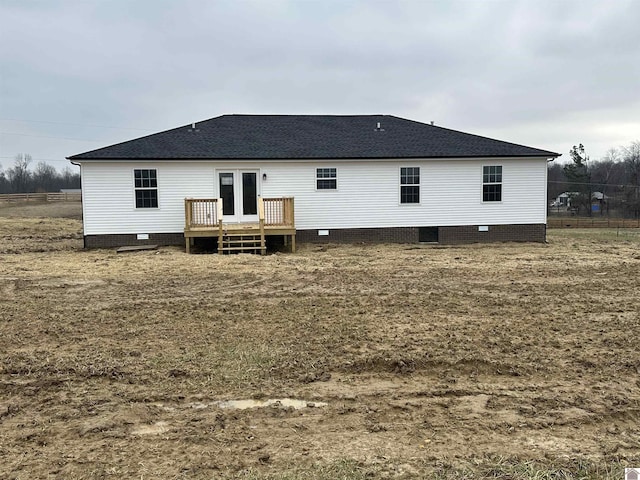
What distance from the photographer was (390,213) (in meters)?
16.8

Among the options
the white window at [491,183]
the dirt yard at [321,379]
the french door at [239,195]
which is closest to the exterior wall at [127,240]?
the french door at [239,195]

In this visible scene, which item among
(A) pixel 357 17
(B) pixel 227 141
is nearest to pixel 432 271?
(B) pixel 227 141

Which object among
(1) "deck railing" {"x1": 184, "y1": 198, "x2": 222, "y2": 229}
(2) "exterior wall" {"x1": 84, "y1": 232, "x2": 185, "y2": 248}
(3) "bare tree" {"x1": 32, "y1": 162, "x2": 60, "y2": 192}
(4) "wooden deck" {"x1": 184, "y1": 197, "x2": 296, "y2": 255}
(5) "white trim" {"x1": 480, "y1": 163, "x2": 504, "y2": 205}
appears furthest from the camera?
(3) "bare tree" {"x1": 32, "y1": 162, "x2": 60, "y2": 192}

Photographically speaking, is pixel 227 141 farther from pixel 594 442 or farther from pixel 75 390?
pixel 594 442

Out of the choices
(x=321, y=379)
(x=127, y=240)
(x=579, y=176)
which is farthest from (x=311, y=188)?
(x=579, y=176)

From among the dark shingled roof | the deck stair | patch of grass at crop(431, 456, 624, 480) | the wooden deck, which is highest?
the dark shingled roof

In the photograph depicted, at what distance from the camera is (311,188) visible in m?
16.4

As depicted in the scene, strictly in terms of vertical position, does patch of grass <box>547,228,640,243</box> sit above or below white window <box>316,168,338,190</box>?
below

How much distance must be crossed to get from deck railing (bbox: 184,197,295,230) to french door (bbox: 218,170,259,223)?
699 mm

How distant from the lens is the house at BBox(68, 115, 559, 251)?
15.5 m

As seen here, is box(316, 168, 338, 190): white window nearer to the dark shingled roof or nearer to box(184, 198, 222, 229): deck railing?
the dark shingled roof

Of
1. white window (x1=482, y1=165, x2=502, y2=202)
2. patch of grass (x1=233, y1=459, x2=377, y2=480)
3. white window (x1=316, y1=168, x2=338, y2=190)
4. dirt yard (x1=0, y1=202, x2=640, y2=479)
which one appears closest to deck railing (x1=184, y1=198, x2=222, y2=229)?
white window (x1=316, y1=168, x2=338, y2=190)

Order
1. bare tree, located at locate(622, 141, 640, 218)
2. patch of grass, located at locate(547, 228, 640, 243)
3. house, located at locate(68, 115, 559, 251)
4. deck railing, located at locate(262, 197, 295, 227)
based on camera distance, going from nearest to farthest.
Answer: deck railing, located at locate(262, 197, 295, 227)
house, located at locate(68, 115, 559, 251)
patch of grass, located at locate(547, 228, 640, 243)
bare tree, located at locate(622, 141, 640, 218)

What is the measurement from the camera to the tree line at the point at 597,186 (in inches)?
2016
